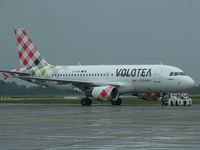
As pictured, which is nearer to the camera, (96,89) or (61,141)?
(61,141)

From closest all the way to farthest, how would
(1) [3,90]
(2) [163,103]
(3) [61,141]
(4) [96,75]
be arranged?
(3) [61,141]
(2) [163,103]
(4) [96,75]
(1) [3,90]

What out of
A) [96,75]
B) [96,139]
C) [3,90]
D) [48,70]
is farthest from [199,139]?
[3,90]

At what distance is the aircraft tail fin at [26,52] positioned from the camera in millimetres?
60594

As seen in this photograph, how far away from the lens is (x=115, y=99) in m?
53.8

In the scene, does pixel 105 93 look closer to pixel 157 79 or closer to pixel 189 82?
pixel 157 79

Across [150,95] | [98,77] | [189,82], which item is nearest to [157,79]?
[189,82]

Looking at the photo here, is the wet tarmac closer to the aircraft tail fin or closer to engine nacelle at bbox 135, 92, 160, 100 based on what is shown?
engine nacelle at bbox 135, 92, 160, 100

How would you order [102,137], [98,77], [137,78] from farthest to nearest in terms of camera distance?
[98,77]
[137,78]
[102,137]

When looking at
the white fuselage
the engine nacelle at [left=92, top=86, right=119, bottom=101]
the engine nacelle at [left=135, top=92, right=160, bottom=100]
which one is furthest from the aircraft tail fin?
the engine nacelle at [left=135, top=92, right=160, bottom=100]

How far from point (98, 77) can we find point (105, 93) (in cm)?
387

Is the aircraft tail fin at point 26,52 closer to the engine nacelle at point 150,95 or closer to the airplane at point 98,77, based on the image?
the airplane at point 98,77

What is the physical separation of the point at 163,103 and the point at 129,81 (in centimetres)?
350

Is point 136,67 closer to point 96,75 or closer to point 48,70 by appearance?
point 96,75

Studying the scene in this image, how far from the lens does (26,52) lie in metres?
61.3
